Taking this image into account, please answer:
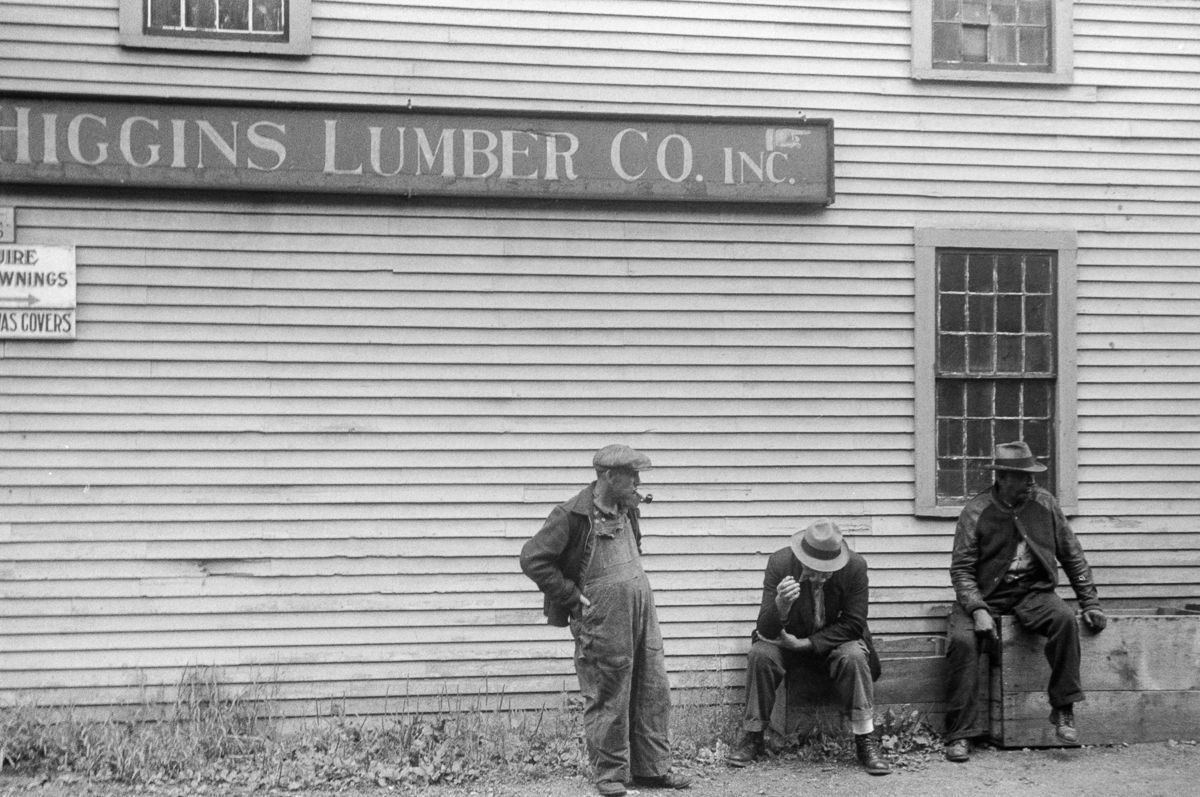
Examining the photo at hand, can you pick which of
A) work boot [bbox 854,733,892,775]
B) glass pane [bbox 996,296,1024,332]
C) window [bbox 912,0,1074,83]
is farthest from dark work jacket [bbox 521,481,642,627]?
window [bbox 912,0,1074,83]

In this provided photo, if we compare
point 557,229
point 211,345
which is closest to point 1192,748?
point 557,229

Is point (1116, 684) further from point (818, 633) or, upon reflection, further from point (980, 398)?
point (980, 398)

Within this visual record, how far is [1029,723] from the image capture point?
7.43m

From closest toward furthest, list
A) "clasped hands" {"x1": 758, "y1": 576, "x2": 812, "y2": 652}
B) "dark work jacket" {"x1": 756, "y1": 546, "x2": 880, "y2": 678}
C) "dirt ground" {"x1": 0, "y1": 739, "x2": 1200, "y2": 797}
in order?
"dirt ground" {"x1": 0, "y1": 739, "x2": 1200, "y2": 797} → "clasped hands" {"x1": 758, "y1": 576, "x2": 812, "y2": 652} → "dark work jacket" {"x1": 756, "y1": 546, "x2": 880, "y2": 678}

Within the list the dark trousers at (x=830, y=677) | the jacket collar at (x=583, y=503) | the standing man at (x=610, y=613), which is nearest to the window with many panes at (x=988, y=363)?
the dark trousers at (x=830, y=677)

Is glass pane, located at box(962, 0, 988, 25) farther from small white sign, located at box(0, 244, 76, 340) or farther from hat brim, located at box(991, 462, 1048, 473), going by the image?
small white sign, located at box(0, 244, 76, 340)

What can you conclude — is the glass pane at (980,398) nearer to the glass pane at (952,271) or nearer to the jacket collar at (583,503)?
the glass pane at (952,271)

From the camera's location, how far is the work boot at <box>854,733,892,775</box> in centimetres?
706

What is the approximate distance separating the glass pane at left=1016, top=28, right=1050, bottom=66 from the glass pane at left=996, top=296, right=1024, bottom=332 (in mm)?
1655

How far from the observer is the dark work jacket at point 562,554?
6520 mm

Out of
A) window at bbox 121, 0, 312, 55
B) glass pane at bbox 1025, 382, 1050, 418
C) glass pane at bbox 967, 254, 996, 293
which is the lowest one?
glass pane at bbox 1025, 382, 1050, 418

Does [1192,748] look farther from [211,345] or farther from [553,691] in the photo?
[211,345]

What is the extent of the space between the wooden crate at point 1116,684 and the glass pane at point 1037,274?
2304 mm

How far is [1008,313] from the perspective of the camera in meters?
8.58
